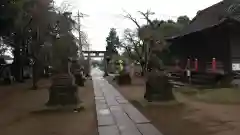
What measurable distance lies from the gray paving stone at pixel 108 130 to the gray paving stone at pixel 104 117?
0.46 m

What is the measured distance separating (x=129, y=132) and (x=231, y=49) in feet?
38.5

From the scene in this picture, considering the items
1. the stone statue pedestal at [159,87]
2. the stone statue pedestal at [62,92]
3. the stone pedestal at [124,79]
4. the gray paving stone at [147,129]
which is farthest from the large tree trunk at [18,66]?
the gray paving stone at [147,129]

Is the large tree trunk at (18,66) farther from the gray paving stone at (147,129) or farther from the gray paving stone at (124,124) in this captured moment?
the gray paving stone at (147,129)

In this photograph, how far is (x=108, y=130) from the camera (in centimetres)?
743

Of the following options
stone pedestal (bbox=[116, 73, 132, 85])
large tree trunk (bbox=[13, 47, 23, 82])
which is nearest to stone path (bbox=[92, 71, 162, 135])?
stone pedestal (bbox=[116, 73, 132, 85])

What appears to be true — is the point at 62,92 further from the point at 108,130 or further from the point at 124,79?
the point at 124,79

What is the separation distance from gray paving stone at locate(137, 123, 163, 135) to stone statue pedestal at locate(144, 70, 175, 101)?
12.3 feet

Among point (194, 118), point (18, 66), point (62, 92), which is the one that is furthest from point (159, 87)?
point (18, 66)

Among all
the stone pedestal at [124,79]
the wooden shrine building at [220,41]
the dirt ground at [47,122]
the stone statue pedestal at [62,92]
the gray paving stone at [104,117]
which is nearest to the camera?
the dirt ground at [47,122]

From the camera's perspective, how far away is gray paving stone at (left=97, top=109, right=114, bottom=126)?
8.34m

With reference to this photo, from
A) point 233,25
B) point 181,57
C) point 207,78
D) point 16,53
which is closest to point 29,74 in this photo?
point 16,53

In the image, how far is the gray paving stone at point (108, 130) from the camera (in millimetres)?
7137

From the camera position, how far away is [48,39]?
2805 cm

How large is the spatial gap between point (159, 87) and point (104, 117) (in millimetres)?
3198
